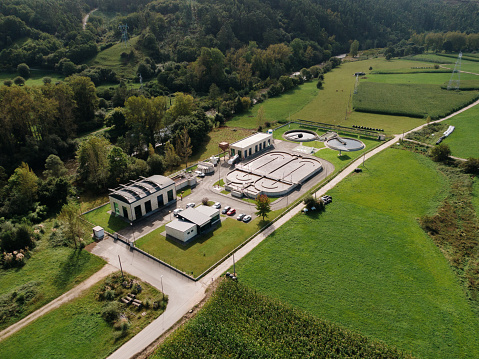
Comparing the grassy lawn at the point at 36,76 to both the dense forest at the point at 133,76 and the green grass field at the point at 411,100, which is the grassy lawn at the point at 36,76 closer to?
the dense forest at the point at 133,76

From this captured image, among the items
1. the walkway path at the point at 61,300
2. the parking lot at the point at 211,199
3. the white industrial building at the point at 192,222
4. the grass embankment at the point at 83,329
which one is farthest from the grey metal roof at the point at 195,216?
the grass embankment at the point at 83,329

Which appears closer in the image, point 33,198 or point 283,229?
point 283,229

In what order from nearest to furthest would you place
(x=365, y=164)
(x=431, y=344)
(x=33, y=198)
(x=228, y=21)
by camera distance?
(x=431, y=344)
(x=33, y=198)
(x=365, y=164)
(x=228, y=21)

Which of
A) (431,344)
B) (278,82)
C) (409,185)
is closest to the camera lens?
(431,344)

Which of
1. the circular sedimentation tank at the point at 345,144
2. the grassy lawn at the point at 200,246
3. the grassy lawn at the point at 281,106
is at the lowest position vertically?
the grassy lawn at the point at 200,246

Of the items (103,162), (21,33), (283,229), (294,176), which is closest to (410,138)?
(294,176)

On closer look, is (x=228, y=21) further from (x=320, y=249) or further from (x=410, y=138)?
(x=320, y=249)
